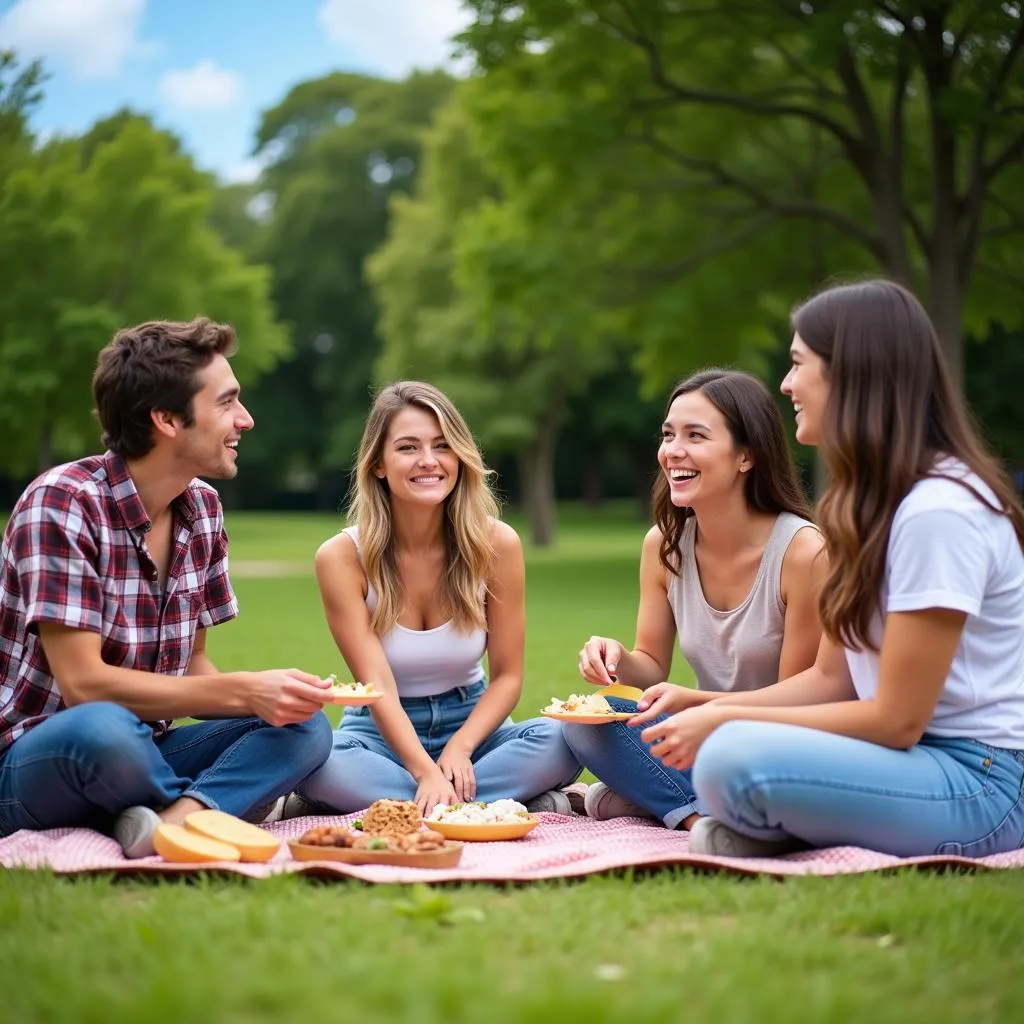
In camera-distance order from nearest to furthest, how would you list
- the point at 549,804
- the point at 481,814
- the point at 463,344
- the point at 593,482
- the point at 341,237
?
the point at 481,814, the point at 549,804, the point at 463,344, the point at 341,237, the point at 593,482

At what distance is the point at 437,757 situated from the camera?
558 cm

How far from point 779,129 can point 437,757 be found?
701 inches

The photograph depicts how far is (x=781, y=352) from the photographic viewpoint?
39.1 meters

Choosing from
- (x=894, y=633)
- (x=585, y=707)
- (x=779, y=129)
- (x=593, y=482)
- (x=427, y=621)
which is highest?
(x=779, y=129)

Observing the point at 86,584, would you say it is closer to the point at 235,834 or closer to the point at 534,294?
the point at 235,834

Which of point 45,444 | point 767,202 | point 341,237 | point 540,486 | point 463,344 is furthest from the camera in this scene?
point 341,237

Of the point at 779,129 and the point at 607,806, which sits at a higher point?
the point at 779,129

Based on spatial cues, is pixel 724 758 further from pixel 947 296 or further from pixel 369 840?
pixel 947 296

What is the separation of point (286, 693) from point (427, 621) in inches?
48.1

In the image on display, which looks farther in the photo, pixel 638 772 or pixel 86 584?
pixel 638 772

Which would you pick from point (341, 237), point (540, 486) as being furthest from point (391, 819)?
point (341, 237)

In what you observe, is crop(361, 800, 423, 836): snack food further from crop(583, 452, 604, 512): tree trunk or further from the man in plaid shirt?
crop(583, 452, 604, 512): tree trunk

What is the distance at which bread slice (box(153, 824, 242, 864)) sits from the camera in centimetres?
420

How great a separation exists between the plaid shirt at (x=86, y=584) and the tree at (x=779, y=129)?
521 inches
